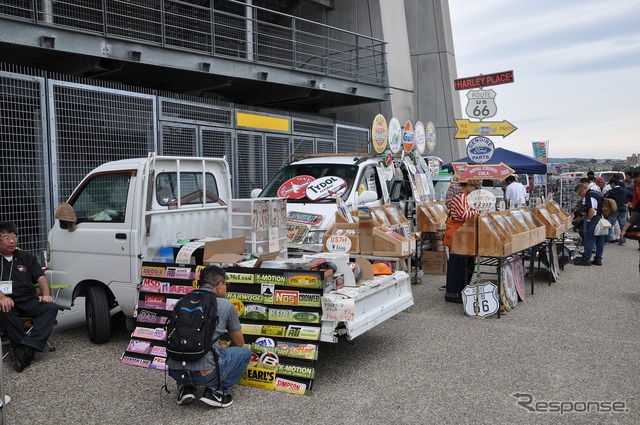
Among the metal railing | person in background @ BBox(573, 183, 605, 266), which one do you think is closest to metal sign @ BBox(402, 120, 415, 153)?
person in background @ BBox(573, 183, 605, 266)

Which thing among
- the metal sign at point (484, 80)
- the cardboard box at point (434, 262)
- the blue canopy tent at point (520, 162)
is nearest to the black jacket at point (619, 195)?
the blue canopy tent at point (520, 162)

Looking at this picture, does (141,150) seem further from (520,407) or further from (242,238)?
(520,407)

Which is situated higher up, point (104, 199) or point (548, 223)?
point (104, 199)

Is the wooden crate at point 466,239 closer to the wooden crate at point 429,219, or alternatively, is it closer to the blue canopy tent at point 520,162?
the wooden crate at point 429,219

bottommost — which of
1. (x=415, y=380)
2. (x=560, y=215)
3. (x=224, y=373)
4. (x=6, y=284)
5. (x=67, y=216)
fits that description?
(x=415, y=380)

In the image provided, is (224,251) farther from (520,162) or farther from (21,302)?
(520,162)

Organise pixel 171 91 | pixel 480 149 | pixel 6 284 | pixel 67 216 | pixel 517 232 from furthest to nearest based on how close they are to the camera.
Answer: pixel 171 91
pixel 480 149
pixel 517 232
pixel 67 216
pixel 6 284

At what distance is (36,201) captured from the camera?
8961 millimetres

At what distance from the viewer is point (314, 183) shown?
9.20 metres

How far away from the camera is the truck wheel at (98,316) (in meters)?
6.10

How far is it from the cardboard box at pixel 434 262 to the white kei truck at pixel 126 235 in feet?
15.2
